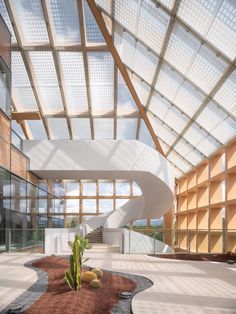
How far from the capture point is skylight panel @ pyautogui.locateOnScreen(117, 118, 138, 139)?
26.6 meters

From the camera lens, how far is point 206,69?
51.1ft

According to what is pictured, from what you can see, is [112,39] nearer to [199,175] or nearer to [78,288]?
[199,175]

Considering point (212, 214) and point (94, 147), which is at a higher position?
point (94, 147)

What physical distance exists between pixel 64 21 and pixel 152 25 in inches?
211

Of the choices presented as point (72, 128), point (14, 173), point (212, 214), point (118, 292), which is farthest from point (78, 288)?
point (72, 128)

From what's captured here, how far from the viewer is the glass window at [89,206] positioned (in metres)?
38.7

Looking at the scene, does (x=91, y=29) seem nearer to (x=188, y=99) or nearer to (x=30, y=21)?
(x=30, y=21)

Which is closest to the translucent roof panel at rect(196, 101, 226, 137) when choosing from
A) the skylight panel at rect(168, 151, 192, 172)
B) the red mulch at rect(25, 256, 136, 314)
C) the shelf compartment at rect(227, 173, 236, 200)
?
the shelf compartment at rect(227, 173, 236, 200)

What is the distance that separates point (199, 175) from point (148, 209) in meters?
5.05

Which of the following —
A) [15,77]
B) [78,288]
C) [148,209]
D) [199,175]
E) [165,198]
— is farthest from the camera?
[199,175]

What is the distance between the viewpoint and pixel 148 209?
2597 centimetres

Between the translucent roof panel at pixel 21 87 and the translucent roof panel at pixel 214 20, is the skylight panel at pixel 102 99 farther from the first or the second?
the translucent roof panel at pixel 214 20

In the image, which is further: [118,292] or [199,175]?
[199,175]

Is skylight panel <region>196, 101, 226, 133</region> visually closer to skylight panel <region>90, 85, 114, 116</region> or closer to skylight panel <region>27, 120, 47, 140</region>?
skylight panel <region>90, 85, 114, 116</region>
